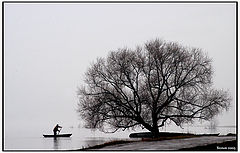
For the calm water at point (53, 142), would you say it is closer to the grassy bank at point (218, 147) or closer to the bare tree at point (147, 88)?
the bare tree at point (147, 88)

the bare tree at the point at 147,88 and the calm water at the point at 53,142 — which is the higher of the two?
the bare tree at the point at 147,88

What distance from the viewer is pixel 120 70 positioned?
35938mm

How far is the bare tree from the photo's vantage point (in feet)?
117

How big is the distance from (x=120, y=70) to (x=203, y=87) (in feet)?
24.8

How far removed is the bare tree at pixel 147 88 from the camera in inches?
1409

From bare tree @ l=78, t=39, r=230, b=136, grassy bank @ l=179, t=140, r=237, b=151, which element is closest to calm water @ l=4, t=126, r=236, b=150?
bare tree @ l=78, t=39, r=230, b=136

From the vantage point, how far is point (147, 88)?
36.2 meters

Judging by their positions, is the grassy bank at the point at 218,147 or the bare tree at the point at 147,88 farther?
the bare tree at the point at 147,88

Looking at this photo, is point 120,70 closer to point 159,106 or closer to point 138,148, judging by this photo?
point 159,106

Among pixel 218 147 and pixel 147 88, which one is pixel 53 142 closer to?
pixel 147 88

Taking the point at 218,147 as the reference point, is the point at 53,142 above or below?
below

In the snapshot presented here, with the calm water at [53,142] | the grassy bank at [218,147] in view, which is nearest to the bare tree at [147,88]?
the calm water at [53,142]

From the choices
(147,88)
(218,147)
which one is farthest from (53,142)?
(218,147)

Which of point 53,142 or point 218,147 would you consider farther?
point 53,142
